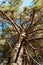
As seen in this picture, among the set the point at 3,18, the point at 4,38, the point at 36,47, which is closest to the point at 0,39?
the point at 4,38

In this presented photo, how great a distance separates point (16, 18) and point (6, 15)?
1.88ft

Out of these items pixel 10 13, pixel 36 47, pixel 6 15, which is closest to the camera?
pixel 6 15

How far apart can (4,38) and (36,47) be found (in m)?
0.84

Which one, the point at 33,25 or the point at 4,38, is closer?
the point at 33,25

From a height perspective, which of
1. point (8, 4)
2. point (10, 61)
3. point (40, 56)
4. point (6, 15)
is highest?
point (8, 4)

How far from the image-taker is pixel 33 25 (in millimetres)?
5488

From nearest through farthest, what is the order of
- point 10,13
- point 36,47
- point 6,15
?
point 6,15, point 10,13, point 36,47

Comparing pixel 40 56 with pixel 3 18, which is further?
pixel 40 56

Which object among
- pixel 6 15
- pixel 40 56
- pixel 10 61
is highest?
pixel 6 15

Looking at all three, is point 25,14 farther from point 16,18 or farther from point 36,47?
point 36,47

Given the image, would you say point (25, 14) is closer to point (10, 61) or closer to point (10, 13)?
point (10, 13)

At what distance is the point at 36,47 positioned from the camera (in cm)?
611

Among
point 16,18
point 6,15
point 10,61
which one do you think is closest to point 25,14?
point 16,18

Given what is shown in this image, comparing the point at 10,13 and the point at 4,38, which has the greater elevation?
the point at 10,13
